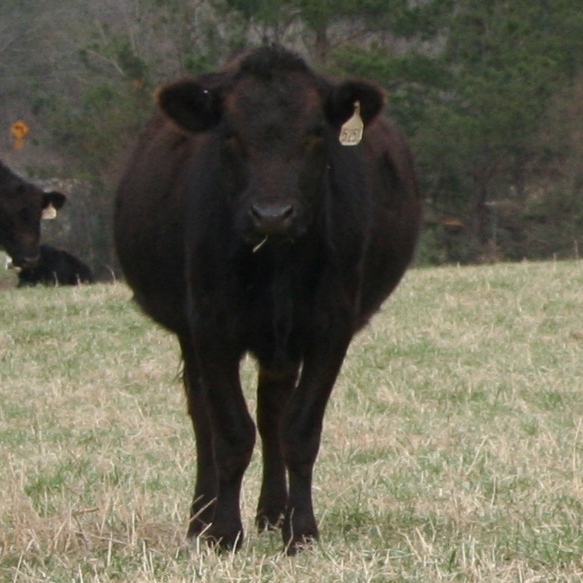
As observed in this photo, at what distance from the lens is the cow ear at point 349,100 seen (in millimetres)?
5598

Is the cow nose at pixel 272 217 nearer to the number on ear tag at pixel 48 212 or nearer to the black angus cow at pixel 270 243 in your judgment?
the black angus cow at pixel 270 243

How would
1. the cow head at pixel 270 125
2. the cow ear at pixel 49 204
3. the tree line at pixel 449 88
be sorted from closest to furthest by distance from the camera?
the cow head at pixel 270 125 < the cow ear at pixel 49 204 < the tree line at pixel 449 88

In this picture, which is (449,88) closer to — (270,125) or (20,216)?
(20,216)

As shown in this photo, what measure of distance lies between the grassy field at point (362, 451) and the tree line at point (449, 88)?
13867 millimetres

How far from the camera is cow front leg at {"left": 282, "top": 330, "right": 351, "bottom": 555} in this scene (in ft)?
18.0

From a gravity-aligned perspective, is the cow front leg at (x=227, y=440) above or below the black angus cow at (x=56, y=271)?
above

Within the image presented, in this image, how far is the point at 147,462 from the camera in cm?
803

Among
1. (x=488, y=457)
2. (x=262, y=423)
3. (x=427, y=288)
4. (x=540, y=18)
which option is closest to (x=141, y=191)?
(x=262, y=423)

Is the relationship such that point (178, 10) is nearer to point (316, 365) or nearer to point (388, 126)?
point (388, 126)

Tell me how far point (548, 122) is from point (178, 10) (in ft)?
28.7

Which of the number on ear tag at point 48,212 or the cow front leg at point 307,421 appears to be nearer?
the cow front leg at point 307,421

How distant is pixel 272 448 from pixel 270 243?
4.42ft

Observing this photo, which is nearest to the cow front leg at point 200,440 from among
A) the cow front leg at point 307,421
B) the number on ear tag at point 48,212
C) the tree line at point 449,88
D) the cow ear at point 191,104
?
the cow front leg at point 307,421

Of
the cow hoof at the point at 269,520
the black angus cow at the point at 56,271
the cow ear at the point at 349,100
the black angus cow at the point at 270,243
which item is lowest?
the black angus cow at the point at 56,271
